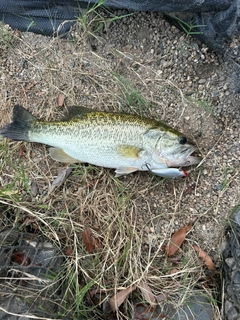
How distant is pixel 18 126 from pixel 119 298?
220 centimetres

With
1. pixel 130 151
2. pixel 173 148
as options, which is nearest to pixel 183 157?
pixel 173 148

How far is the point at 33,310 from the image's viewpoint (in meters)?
3.49

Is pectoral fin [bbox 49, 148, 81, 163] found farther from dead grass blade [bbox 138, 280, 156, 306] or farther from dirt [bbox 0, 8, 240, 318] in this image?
dead grass blade [bbox 138, 280, 156, 306]

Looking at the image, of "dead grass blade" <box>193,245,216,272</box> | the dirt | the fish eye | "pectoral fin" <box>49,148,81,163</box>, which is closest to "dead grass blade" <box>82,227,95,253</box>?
the dirt

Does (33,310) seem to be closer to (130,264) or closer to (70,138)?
(130,264)

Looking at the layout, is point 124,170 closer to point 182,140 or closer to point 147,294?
point 182,140

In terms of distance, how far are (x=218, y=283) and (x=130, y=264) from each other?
1012mm

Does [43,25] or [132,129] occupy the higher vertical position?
[43,25]

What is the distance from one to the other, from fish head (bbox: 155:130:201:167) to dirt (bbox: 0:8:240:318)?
33 cm

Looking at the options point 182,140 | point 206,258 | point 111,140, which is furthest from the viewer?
point 206,258

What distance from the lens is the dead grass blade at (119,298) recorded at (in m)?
3.80

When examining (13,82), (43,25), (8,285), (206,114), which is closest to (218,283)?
(206,114)

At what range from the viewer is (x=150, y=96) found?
413 cm

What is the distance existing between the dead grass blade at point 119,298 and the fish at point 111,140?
1268mm
